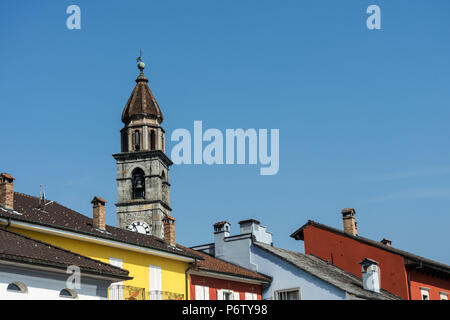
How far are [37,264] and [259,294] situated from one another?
52.4ft

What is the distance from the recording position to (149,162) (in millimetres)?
68438

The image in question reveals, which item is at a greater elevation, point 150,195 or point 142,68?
point 142,68

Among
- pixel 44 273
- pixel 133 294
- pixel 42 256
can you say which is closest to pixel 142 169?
pixel 133 294

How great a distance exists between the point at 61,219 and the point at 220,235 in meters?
10.5

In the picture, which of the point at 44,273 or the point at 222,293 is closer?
the point at 44,273

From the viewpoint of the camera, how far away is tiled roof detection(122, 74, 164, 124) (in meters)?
69.8

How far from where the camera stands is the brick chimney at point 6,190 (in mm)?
25375

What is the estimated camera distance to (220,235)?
3628 cm

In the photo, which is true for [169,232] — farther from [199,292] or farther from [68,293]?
[68,293]

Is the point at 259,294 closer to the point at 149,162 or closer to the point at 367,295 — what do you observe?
the point at 367,295

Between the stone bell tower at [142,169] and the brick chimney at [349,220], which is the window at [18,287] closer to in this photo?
the brick chimney at [349,220]

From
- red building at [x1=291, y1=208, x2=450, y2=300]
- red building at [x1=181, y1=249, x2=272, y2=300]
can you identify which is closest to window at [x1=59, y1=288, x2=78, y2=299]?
red building at [x1=181, y1=249, x2=272, y2=300]

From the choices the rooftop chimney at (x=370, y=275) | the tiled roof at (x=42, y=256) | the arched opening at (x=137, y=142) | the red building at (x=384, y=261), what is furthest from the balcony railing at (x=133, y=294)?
the arched opening at (x=137, y=142)
